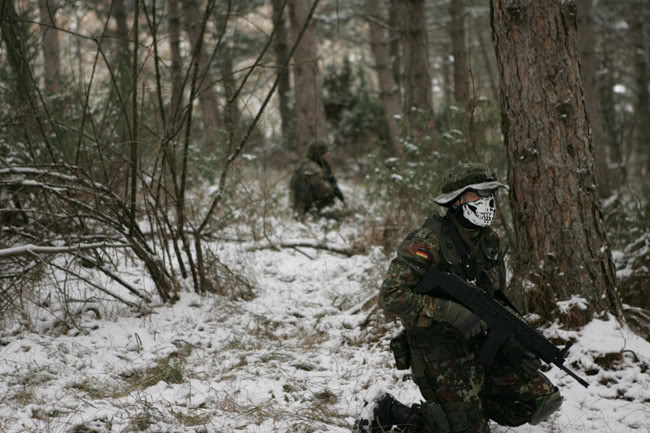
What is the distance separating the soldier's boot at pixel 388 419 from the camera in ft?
10.4

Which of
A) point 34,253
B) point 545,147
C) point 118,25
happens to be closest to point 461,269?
point 545,147

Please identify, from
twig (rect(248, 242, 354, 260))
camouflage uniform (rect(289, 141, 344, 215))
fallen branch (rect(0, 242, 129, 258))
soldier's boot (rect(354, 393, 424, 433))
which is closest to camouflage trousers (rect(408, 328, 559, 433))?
soldier's boot (rect(354, 393, 424, 433))

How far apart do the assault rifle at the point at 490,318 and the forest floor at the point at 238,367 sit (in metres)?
0.68

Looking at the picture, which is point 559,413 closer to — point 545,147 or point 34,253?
point 545,147

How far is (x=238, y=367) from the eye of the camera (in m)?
4.09

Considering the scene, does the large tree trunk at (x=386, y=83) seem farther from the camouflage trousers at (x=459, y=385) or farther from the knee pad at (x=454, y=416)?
the knee pad at (x=454, y=416)

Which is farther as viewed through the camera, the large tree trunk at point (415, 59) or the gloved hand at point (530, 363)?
the large tree trunk at point (415, 59)

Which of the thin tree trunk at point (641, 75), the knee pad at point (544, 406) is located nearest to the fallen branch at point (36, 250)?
the knee pad at point (544, 406)

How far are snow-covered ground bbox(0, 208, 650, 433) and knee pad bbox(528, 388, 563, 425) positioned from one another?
36 centimetres

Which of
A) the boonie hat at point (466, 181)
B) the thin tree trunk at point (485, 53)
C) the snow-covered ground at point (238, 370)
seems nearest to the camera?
the boonie hat at point (466, 181)

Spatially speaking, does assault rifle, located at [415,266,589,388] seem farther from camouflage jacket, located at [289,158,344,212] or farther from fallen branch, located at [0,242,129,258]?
camouflage jacket, located at [289,158,344,212]

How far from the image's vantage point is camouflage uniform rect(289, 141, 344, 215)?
899cm

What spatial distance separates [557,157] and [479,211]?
136cm

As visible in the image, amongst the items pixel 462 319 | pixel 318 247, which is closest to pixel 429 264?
pixel 462 319
